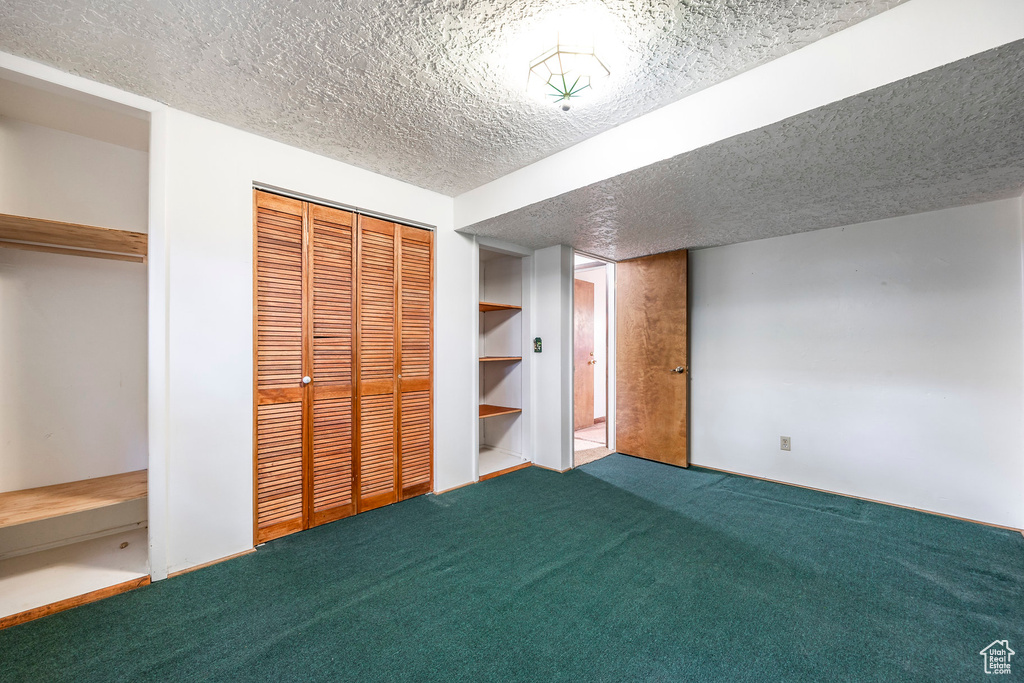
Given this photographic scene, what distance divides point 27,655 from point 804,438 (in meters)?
4.75

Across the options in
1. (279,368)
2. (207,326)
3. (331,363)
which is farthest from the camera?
(331,363)

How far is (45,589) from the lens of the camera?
6.12ft

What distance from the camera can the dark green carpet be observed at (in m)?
1.48

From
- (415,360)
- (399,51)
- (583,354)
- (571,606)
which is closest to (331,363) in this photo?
(415,360)

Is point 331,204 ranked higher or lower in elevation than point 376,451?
higher

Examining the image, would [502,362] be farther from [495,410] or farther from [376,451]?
[376,451]

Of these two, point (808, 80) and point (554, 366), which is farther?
point (554, 366)

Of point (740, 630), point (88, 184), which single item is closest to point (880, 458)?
point (740, 630)

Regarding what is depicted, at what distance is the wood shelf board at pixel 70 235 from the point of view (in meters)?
1.81

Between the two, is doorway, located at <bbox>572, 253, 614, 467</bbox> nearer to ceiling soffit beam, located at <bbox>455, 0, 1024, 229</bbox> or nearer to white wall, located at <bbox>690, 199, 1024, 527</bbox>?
white wall, located at <bbox>690, 199, 1024, 527</bbox>

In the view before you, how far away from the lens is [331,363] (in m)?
2.69

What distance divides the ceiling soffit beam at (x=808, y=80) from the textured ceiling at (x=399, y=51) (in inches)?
2.5

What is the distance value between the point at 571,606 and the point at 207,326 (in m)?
2.36

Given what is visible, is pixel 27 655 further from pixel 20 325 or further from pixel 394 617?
pixel 20 325
